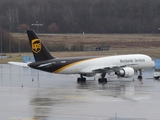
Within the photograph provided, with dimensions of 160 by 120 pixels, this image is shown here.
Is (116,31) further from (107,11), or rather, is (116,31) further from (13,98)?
(13,98)

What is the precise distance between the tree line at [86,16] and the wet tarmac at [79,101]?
318 feet

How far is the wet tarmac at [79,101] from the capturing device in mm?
28188

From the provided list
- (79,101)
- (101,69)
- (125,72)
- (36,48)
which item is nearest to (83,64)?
(101,69)

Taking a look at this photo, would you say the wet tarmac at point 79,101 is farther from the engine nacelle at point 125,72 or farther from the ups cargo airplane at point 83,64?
the ups cargo airplane at point 83,64

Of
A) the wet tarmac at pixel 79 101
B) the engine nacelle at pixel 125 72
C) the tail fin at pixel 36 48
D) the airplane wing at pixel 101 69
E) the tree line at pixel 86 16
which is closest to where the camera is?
the wet tarmac at pixel 79 101

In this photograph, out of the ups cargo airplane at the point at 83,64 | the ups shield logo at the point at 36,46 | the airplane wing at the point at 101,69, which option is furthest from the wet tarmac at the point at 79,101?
the ups shield logo at the point at 36,46

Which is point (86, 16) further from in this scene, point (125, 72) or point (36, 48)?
point (36, 48)

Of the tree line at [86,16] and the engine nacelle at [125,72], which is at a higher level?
the tree line at [86,16]

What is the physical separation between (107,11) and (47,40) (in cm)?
3790

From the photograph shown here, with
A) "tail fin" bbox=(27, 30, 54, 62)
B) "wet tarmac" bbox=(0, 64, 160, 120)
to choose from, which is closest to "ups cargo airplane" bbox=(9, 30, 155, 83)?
"tail fin" bbox=(27, 30, 54, 62)

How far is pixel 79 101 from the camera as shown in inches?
1358

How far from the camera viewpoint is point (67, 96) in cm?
3784

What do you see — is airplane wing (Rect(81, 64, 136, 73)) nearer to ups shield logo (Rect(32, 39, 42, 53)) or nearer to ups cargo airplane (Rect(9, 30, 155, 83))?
→ ups cargo airplane (Rect(9, 30, 155, 83))

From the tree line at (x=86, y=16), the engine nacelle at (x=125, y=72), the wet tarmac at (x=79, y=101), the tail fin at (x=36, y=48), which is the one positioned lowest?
Result: the wet tarmac at (x=79, y=101)
